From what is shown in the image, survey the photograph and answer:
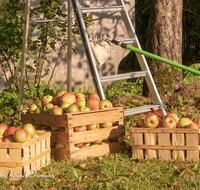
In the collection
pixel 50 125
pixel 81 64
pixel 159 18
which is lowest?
pixel 50 125

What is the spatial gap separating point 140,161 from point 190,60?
6460 millimetres

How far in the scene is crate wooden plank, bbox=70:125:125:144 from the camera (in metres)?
2.59

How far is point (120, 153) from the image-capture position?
9.09ft

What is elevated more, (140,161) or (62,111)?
(62,111)

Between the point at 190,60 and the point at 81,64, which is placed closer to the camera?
the point at 81,64

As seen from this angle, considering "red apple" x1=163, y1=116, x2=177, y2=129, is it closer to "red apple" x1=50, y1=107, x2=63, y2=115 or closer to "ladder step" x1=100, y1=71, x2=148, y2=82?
"ladder step" x1=100, y1=71, x2=148, y2=82

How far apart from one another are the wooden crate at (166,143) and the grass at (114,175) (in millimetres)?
60

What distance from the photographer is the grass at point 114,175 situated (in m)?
2.09

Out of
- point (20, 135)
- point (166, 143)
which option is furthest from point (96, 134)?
point (20, 135)

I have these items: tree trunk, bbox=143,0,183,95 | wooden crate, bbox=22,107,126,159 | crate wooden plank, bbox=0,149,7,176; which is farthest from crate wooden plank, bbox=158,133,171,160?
tree trunk, bbox=143,0,183,95

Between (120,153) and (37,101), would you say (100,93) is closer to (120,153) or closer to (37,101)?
(120,153)

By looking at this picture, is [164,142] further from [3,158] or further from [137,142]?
[3,158]

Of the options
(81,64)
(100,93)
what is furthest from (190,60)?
(100,93)

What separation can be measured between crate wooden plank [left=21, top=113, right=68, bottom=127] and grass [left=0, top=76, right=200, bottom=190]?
33 centimetres
